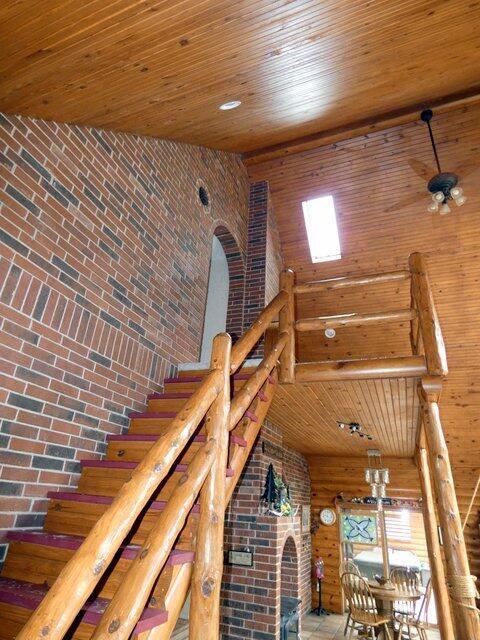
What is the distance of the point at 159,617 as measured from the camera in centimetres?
150

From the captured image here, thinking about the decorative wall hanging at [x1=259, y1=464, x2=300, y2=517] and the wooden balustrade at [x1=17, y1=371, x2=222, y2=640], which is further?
the decorative wall hanging at [x1=259, y1=464, x2=300, y2=517]

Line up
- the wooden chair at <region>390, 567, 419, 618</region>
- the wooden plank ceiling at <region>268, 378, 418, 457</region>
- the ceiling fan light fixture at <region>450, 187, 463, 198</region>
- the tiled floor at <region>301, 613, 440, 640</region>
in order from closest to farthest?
the wooden plank ceiling at <region>268, 378, 418, 457</region>
the ceiling fan light fixture at <region>450, 187, 463, 198</region>
the wooden chair at <region>390, 567, 419, 618</region>
the tiled floor at <region>301, 613, 440, 640</region>

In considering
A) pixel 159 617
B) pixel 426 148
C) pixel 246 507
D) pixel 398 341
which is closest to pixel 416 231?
pixel 426 148

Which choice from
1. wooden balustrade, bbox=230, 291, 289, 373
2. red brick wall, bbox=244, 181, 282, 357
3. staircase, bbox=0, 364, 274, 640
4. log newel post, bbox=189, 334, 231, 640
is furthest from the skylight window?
log newel post, bbox=189, 334, 231, 640

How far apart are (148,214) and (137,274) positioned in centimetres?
64

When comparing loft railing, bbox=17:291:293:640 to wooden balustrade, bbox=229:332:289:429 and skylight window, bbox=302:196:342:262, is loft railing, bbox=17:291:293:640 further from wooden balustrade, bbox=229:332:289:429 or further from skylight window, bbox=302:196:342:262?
skylight window, bbox=302:196:342:262

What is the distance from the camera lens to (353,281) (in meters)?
3.85

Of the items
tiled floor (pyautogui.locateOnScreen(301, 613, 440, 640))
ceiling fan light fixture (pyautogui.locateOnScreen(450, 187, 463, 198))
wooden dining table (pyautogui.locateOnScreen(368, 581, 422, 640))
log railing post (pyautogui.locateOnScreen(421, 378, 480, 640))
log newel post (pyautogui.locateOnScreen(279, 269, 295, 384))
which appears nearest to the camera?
log railing post (pyautogui.locateOnScreen(421, 378, 480, 640))

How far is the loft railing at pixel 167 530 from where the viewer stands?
114cm

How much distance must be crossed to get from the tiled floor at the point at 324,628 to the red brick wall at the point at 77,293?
589 centimetres

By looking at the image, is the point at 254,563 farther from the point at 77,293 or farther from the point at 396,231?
the point at 396,231

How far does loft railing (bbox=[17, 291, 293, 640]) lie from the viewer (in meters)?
1.14

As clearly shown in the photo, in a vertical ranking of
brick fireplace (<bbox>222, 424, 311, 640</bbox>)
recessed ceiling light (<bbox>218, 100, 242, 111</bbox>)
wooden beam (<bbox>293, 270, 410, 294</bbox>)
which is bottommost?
brick fireplace (<bbox>222, 424, 311, 640</bbox>)

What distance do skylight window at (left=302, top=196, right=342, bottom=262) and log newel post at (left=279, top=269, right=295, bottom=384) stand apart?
2793 millimetres
